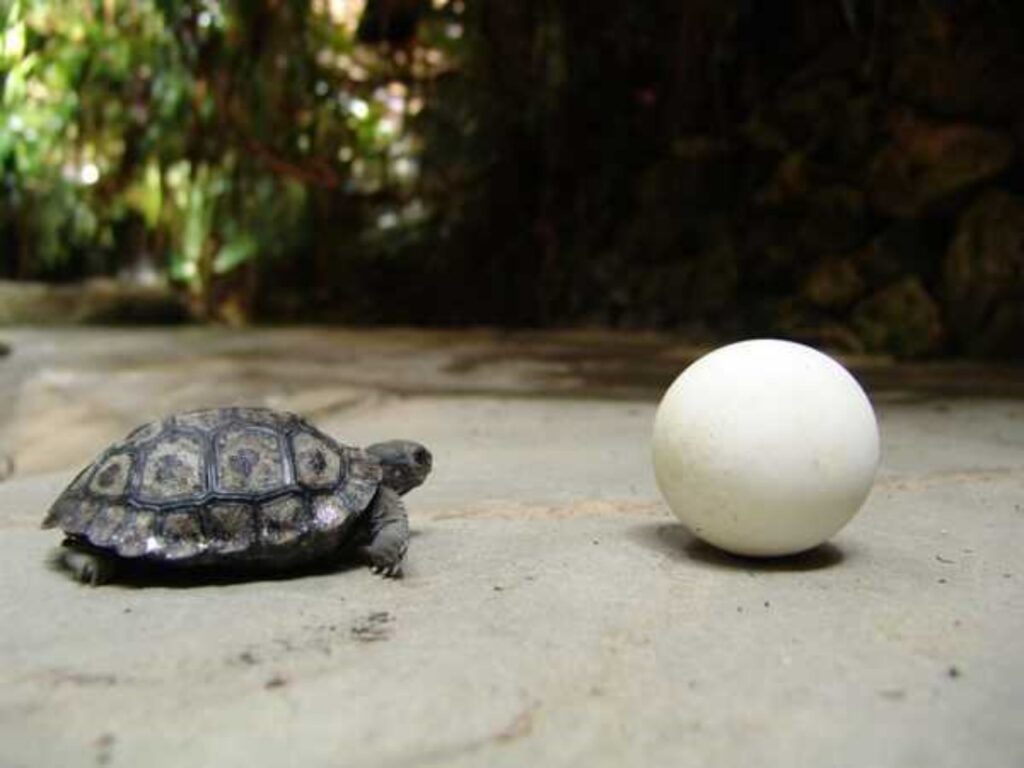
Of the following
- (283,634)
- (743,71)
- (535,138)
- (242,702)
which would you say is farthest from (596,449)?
(535,138)

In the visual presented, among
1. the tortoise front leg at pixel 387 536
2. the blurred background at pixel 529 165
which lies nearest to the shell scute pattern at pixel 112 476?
the tortoise front leg at pixel 387 536

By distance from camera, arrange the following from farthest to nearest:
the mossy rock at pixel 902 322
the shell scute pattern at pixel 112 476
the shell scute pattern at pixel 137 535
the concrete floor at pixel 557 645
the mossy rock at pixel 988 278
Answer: the mossy rock at pixel 902 322, the mossy rock at pixel 988 278, the shell scute pattern at pixel 112 476, the shell scute pattern at pixel 137 535, the concrete floor at pixel 557 645

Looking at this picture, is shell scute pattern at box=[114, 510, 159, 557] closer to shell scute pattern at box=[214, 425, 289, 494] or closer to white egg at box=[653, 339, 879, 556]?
shell scute pattern at box=[214, 425, 289, 494]

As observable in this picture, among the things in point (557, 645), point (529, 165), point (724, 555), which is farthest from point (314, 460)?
point (529, 165)

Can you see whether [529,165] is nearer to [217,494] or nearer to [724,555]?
[724,555]

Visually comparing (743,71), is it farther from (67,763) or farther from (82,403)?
(67,763)

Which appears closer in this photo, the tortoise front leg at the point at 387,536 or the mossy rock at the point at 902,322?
the tortoise front leg at the point at 387,536

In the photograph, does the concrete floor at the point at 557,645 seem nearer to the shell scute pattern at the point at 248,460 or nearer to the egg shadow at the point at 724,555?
the egg shadow at the point at 724,555

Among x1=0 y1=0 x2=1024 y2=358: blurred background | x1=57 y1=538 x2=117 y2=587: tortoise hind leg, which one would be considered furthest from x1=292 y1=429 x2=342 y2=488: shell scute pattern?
x1=0 y1=0 x2=1024 y2=358: blurred background
